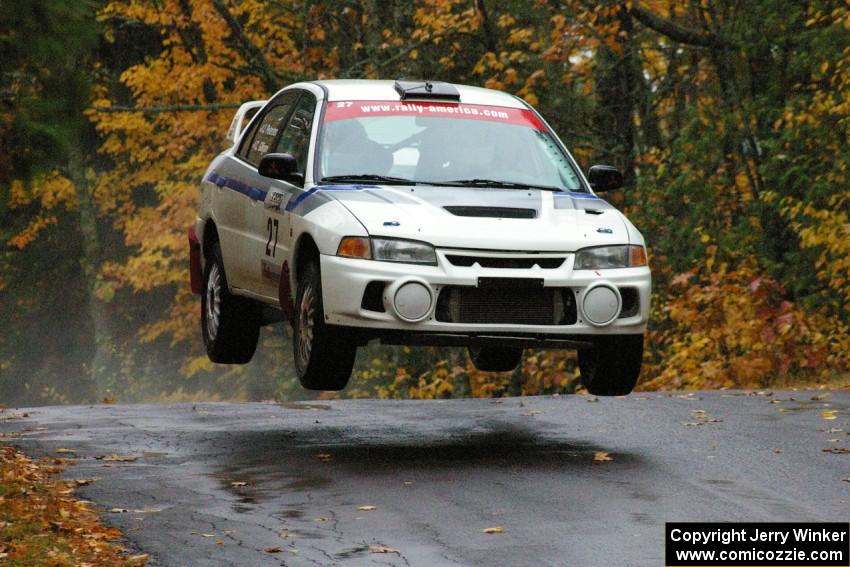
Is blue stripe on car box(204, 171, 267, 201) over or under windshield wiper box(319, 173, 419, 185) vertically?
over

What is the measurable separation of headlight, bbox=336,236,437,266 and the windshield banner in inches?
68.1

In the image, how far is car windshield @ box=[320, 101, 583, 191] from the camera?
432 inches

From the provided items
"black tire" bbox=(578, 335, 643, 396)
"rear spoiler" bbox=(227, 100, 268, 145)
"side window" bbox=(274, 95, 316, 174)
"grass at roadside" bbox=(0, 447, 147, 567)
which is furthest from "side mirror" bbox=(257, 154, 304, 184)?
"rear spoiler" bbox=(227, 100, 268, 145)

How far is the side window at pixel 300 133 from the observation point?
37.1ft

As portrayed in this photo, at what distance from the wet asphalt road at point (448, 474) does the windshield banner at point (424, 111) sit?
2.24 metres

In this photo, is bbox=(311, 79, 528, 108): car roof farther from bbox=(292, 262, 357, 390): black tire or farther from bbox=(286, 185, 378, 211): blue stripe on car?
bbox=(292, 262, 357, 390): black tire

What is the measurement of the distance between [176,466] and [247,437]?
1.59m

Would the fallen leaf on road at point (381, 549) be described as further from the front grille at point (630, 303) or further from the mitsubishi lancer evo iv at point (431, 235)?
the front grille at point (630, 303)

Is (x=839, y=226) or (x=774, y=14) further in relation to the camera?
(x=774, y=14)

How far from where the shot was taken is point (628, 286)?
1023 cm

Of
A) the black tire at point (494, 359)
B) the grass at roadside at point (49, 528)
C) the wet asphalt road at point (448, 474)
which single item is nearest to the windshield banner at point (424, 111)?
the black tire at point (494, 359)

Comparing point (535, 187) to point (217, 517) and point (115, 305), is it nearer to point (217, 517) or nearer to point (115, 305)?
point (217, 517)

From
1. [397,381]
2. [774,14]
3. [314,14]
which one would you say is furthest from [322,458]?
[314,14]

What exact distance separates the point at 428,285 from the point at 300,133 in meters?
2.30
